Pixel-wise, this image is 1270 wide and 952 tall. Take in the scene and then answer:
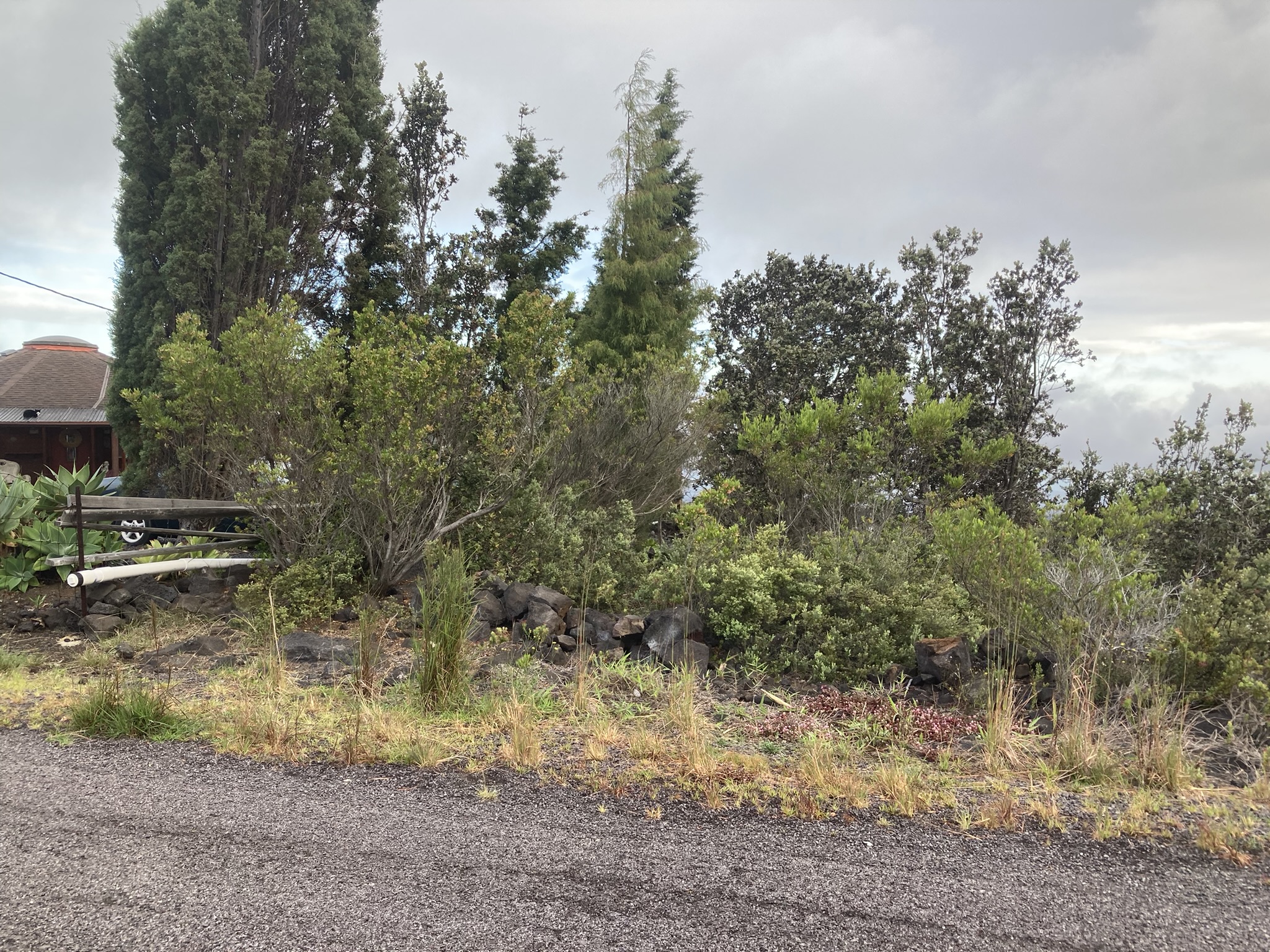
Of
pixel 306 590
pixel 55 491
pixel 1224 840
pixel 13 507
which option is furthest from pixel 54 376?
pixel 1224 840

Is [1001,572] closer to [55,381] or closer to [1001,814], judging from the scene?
[1001,814]

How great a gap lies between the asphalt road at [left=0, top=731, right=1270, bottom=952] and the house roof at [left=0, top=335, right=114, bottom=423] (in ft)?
50.5

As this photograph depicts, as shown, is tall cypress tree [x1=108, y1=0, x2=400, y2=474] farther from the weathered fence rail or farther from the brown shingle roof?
the brown shingle roof

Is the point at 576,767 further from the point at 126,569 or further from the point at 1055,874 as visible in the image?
the point at 126,569


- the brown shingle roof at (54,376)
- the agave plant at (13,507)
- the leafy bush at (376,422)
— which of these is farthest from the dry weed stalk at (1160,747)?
the brown shingle roof at (54,376)

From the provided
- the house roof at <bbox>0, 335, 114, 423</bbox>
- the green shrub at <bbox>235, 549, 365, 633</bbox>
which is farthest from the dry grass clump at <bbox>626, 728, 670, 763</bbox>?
the house roof at <bbox>0, 335, 114, 423</bbox>

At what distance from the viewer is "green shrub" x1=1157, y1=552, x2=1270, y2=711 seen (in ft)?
15.3

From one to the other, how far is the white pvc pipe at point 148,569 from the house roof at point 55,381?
962cm

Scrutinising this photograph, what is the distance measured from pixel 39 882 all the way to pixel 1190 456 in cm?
1052

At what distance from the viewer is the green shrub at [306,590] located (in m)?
7.07

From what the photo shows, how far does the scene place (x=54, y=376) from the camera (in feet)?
60.4

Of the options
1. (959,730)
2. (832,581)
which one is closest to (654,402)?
(832,581)

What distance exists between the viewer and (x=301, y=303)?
525 inches

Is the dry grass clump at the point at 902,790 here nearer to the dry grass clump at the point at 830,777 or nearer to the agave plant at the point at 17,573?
the dry grass clump at the point at 830,777
